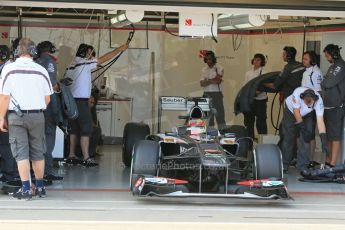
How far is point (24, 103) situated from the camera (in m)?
8.77

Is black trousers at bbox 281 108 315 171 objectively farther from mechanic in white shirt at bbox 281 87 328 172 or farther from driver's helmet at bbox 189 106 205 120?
driver's helmet at bbox 189 106 205 120

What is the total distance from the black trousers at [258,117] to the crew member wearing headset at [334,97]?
2.67 m

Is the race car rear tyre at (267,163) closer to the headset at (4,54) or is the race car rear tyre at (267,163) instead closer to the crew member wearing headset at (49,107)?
the crew member wearing headset at (49,107)

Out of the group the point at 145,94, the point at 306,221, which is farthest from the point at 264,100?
the point at 306,221

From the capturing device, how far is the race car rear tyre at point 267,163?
356 inches

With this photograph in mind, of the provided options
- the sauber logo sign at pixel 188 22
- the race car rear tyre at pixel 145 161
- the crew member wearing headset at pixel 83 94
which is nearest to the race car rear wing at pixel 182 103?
the crew member wearing headset at pixel 83 94

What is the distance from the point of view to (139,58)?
16219mm

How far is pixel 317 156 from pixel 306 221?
259 inches

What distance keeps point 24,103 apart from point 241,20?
175 inches

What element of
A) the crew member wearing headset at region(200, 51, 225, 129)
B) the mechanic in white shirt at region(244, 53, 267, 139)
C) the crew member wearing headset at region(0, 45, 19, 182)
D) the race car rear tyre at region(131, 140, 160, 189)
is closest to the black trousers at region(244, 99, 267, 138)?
the mechanic in white shirt at region(244, 53, 267, 139)

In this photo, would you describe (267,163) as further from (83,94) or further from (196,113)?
(83,94)

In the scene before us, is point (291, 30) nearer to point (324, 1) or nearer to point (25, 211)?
point (324, 1)

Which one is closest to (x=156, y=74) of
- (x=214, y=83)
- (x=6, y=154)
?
(x=214, y=83)

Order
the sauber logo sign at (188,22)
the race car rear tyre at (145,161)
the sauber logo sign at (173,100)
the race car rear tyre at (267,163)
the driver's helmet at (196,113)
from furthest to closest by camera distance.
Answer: the sauber logo sign at (173,100)
the driver's helmet at (196,113)
the sauber logo sign at (188,22)
the race car rear tyre at (267,163)
the race car rear tyre at (145,161)
